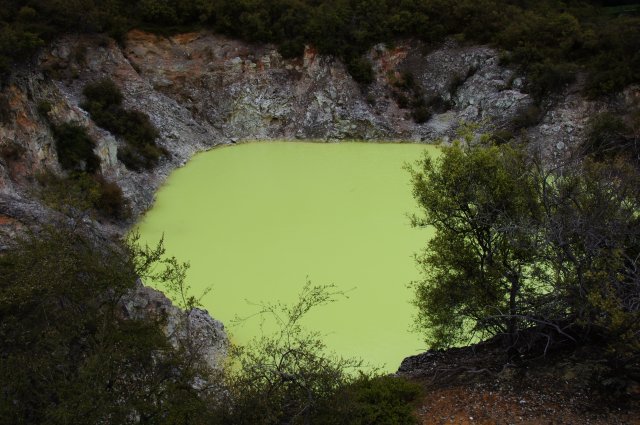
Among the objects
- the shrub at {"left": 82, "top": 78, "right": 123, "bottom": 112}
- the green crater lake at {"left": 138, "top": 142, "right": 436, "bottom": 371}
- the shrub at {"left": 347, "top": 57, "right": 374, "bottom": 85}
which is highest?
the shrub at {"left": 347, "top": 57, "right": 374, "bottom": 85}

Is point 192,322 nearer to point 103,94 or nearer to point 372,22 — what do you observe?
point 103,94

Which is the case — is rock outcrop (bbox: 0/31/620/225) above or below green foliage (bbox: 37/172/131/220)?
above

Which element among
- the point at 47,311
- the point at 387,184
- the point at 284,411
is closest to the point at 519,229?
the point at 284,411

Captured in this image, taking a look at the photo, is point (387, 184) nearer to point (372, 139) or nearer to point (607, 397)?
point (372, 139)

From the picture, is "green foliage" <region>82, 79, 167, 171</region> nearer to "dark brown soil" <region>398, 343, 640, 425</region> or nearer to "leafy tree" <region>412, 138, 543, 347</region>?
"leafy tree" <region>412, 138, 543, 347</region>

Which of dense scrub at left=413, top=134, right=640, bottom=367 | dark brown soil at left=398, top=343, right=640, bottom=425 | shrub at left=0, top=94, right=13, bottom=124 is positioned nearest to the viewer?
dark brown soil at left=398, top=343, right=640, bottom=425

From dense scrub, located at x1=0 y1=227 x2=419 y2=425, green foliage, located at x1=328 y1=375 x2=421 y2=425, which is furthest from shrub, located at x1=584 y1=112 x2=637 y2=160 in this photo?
dense scrub, located at x1=0 y1=227 x2=419 y2=425
